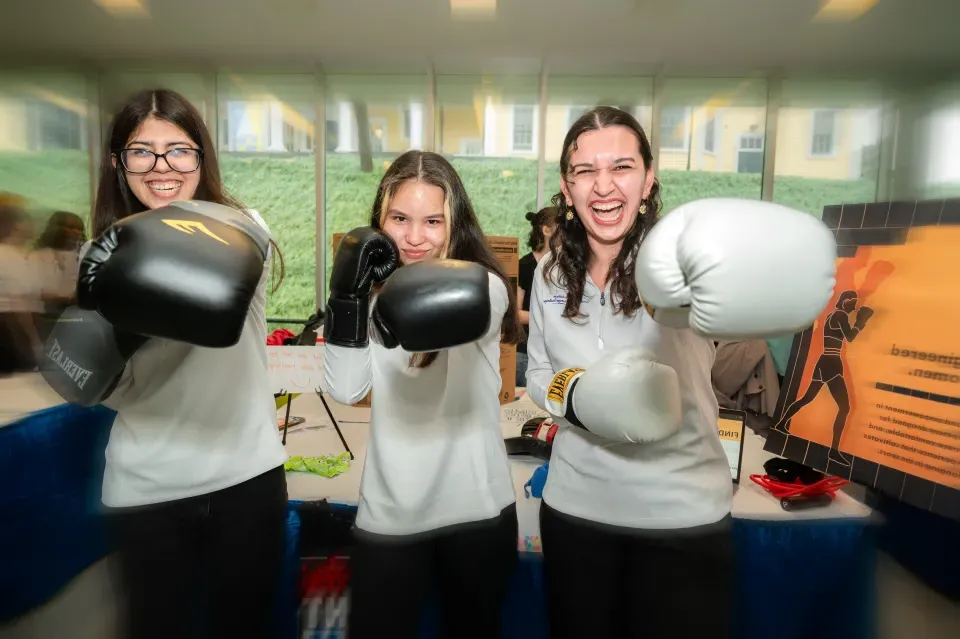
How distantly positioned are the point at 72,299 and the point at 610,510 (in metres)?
1.11

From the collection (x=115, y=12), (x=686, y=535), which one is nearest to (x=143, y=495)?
(x=686, y=535)

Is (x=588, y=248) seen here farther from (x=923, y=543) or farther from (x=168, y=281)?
(x=923, y=543)

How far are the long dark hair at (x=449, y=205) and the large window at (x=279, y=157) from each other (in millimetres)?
3930

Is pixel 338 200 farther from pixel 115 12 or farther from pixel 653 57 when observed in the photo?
pixel 653 57

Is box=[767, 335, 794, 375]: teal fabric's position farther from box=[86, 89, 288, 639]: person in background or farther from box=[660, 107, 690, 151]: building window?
box=[660, 107, 690, 151]: building window

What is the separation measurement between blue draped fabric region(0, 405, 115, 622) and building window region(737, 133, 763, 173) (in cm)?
540

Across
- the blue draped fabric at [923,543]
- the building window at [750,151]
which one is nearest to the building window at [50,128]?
the blue draped fabric at [923,543]

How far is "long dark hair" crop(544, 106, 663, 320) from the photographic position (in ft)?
3.28

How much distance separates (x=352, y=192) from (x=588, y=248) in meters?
4.15

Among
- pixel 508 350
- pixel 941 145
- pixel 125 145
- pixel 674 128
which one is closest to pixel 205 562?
pixel 125 145

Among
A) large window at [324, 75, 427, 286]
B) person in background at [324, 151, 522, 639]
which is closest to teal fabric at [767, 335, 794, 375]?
person in background at [324, 151, 522, 639]

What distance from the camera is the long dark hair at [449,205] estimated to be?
1053 millimetres

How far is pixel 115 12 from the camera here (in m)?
4.17

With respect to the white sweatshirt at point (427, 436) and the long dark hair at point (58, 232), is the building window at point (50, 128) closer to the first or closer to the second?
the long dark hair at point (58, 232)
